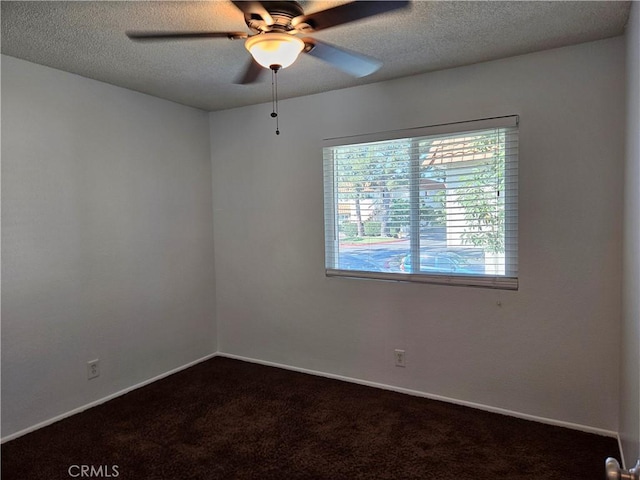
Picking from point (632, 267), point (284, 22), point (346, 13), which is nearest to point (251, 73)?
point (284, 22)

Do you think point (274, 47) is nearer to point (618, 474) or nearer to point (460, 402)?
point (618, 474)

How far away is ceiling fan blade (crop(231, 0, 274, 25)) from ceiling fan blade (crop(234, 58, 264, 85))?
22.4 inches

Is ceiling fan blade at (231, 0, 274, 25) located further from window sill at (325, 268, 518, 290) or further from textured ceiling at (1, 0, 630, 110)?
window sill at (325, 268, 518, 290)

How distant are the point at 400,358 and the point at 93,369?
Answer: 2325mm

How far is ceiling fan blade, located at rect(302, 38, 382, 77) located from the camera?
2226mm

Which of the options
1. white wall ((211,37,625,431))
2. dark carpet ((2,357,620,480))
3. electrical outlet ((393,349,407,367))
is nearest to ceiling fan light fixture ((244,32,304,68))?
white wall ((211,37,625,431))

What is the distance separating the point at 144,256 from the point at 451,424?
106 inches

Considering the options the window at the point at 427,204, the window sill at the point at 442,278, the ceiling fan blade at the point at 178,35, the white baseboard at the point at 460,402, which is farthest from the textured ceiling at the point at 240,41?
the white baseboard at the point at 460,402

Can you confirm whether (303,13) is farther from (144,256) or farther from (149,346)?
(149,346)

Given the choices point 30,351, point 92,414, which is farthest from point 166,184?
point 92,414

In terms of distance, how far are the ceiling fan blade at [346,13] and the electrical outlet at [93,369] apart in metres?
2.74

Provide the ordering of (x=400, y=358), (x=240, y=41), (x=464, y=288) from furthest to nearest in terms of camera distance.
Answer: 1. (x=400, y=358)
2. (x=464, y=288)
3. (x=240, y=41)

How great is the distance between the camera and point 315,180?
11.8 ft

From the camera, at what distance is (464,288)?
9.79 ft
